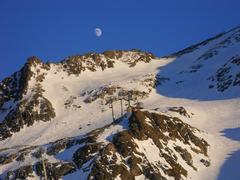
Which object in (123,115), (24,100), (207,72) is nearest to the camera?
(123,115)

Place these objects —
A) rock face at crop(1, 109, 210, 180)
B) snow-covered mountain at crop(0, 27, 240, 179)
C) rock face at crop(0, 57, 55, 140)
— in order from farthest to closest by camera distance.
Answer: rock face at crop(0, 57, 55, 140), snow-covered mountain at crop(0, 27, 240, 179), rock face at crop(1, 109, 210, 180)

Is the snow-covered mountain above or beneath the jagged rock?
above

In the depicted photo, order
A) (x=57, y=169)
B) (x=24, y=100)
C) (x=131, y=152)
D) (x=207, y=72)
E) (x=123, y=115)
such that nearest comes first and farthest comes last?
(x=131, y=152) < (x=57, y=169) < (x=123, y=115) < (x=24, y=100) < (x=207, y=72)

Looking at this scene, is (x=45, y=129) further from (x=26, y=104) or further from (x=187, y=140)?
(x=187, y=140)

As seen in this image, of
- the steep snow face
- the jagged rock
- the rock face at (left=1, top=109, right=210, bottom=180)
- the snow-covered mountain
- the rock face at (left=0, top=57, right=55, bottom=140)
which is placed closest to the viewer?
the rock face at (left=1, top=109, right=210, bottom=180)

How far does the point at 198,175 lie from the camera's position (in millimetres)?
86250

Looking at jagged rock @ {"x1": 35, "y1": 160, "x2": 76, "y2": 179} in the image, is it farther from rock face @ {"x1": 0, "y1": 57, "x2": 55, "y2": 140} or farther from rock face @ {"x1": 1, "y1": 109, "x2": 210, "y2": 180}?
rock face @ {"x1": 0, "y1": 57, "x2": 55, "y2": 140}

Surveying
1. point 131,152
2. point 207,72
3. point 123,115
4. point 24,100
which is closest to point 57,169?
point 131,152

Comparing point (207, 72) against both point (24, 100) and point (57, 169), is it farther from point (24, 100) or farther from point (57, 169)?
point (57, 169)

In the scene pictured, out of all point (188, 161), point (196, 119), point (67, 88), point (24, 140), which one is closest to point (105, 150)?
point (188, 161)

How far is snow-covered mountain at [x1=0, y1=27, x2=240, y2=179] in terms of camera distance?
85.8 m

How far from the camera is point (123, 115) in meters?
102

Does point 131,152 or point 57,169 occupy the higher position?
point 131,152

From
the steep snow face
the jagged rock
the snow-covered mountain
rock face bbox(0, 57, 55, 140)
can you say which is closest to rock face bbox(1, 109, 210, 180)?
the jagged rock
